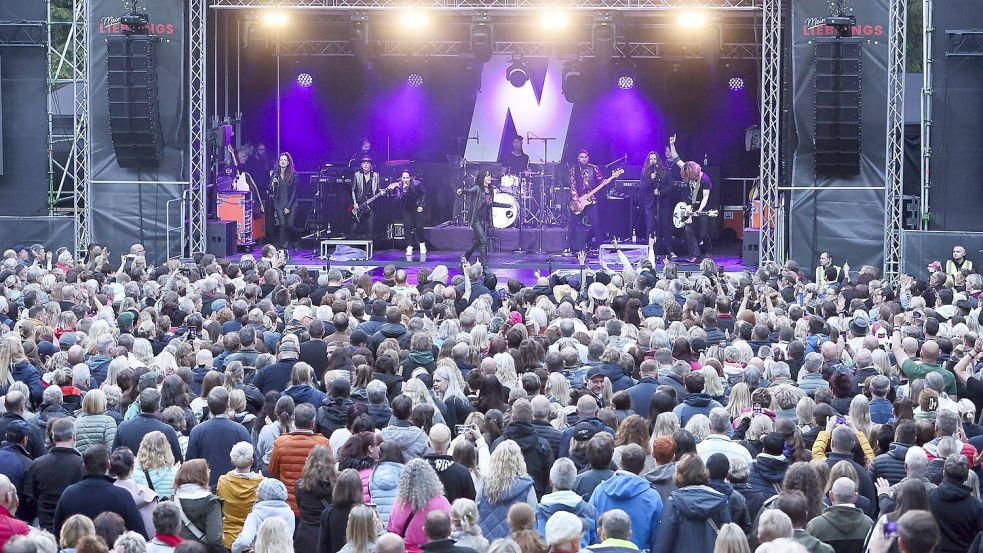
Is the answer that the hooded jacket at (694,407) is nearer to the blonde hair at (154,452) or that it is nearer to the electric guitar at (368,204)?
the blonde hair at (154,452)

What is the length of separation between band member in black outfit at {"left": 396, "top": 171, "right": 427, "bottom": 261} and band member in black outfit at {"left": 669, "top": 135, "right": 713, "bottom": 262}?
445cm

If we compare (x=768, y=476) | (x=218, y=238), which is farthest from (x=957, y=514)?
(x=218, y=238)

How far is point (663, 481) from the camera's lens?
763 centimetres

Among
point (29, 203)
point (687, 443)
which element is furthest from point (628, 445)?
point (29, 203)

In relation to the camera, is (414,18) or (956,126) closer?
(956,126)

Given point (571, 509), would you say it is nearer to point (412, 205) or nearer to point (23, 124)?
point (23, 124)

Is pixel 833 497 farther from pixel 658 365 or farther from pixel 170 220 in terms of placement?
pixel 170 220

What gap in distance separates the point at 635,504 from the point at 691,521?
1.22 ft

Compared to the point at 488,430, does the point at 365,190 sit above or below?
above

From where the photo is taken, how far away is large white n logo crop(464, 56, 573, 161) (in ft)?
85.3

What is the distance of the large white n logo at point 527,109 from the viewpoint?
2600 centimetres

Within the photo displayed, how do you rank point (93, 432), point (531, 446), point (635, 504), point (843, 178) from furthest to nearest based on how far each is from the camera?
point (843, 178)
point (93, 432)
point (531, 446)
point (635, 504)

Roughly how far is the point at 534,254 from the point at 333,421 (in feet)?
49.0

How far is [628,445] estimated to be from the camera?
299 inches
